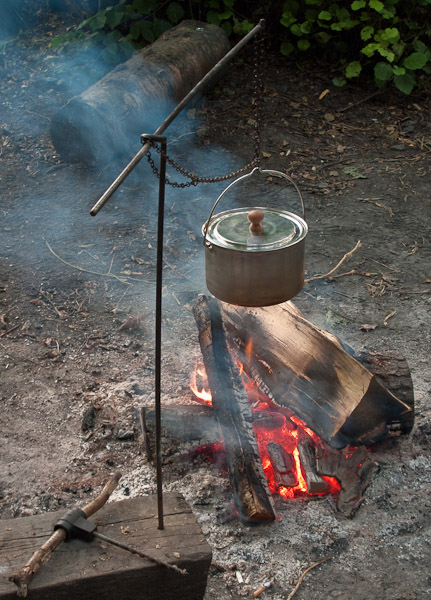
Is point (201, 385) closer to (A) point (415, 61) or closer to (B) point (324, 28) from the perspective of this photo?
(A) point (415, 61)

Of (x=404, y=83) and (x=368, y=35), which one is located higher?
(x=368, y=35)

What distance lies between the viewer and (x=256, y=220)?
9.52 feet

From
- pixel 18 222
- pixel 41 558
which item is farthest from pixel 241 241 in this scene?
pixel 18 222

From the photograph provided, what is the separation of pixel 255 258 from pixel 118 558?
1.47 m

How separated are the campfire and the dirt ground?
5.6 inches

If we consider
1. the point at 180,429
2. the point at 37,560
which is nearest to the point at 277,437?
the point at 180,429

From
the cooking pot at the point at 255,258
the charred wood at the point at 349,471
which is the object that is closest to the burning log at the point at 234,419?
the charred wood at the point at 349,471

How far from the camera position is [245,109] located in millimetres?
8859

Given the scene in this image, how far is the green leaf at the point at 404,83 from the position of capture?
874cm

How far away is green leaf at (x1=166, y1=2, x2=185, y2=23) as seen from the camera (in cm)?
938

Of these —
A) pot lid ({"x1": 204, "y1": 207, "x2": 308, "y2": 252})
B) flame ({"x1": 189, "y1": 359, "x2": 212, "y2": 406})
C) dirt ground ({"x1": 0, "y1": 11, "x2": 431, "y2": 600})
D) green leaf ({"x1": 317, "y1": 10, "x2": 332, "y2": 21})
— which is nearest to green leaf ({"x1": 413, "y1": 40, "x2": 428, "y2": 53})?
dirt ground ({"x1": 0, "y1": 11, "x2": 431, "y2": 600})

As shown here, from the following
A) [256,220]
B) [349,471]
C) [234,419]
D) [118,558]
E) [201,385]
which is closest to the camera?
[118,558]

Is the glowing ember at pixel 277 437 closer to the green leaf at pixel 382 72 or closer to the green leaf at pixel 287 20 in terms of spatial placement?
the green leaf at pixel 382 72

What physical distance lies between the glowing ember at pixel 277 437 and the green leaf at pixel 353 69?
20.0 feet
